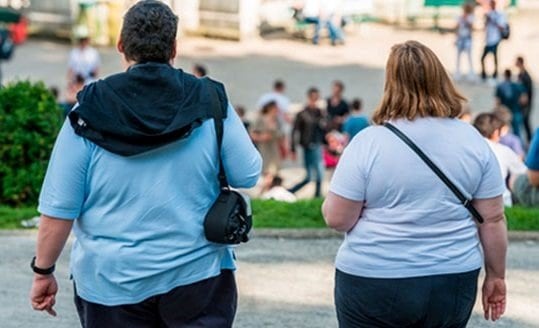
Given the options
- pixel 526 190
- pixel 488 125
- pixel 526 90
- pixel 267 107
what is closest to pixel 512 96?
pixel 526 90

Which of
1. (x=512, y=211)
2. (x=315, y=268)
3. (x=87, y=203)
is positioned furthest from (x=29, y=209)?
(x=87, y=203)

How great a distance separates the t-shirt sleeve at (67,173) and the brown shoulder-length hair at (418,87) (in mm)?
1087

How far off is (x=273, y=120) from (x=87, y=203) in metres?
12.4

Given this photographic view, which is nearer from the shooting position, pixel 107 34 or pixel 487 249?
pixel 487 249

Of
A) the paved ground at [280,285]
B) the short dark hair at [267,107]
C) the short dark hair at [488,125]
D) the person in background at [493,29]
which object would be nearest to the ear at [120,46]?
the paved ground at [280,285]

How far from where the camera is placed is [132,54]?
399 centimetres

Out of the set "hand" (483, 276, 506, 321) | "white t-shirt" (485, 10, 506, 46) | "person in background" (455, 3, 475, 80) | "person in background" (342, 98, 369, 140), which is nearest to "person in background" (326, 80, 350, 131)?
"person in background" (342, 98, 369, 140)

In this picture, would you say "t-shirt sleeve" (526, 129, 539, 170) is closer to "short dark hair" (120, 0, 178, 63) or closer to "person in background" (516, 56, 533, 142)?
"short dark hair" (120, 0, 178, 63)

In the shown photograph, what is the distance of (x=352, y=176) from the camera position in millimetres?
4195

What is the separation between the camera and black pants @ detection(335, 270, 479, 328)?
13.8 ft

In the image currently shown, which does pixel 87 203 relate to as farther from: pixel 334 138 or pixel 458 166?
pixel 334 138

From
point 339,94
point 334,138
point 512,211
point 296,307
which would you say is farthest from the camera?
point 339,94

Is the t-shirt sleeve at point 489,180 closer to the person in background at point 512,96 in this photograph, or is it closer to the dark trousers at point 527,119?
the person in background at point 512,96

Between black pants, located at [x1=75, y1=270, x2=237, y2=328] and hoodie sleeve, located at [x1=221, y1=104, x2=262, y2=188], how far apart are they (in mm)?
344
